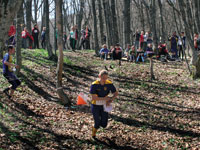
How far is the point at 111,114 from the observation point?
8859mm

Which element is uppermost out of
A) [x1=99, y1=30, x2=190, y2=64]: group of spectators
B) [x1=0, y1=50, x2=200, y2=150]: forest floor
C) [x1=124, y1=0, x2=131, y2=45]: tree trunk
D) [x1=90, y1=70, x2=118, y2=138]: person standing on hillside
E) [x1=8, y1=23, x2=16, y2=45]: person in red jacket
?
[x1=124, y1=0, x2=131, y2=45]: tree trunk

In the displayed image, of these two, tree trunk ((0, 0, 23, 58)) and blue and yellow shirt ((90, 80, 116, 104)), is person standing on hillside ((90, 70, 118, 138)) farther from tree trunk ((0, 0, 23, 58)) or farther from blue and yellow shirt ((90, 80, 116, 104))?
tree trunk ((0, 0, 23, 58))

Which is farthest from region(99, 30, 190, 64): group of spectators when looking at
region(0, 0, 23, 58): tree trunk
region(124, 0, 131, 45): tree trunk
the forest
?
region(0, 0, 23, 58): tree trunk

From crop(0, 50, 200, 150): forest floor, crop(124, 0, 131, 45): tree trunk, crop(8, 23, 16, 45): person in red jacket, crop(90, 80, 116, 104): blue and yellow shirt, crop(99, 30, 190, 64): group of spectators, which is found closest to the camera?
crop(90, 80, 116, 104): blue and yellow shirt

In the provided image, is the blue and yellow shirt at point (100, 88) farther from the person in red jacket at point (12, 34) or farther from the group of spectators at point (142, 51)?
the person in red jacket at point (12, 34)

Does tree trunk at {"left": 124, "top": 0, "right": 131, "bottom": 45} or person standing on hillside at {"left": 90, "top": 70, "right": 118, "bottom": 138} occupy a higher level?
tree trunk at {"left": 124, "top": 0, "right": 131, "bottom": 45}

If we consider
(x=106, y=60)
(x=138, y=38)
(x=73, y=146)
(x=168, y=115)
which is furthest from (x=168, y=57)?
(x=73, y=146)

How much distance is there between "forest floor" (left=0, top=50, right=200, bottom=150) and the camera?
6.62 m

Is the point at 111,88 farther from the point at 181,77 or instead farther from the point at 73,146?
the point at 181,77

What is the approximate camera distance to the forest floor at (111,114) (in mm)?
6617

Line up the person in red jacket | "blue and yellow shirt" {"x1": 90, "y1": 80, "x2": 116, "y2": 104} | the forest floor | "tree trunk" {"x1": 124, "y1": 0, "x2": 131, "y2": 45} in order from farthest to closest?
"tree trunk" {"x1": 124, "y1": 0, "x2": 131, "y2": 45}
the person in red jacket
the forest floor
"blue and yellow shirt" {"x1": 90, "y1": 80, "x2": 116, "y2": 104}

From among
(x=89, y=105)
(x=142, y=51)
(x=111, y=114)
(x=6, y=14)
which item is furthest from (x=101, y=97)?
(x=142, y=51)

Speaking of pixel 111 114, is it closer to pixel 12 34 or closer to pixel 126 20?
pixel 12 34

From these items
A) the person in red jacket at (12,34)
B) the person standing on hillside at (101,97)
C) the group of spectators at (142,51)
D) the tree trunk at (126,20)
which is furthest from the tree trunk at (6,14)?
the tree trunk at (126,20)
